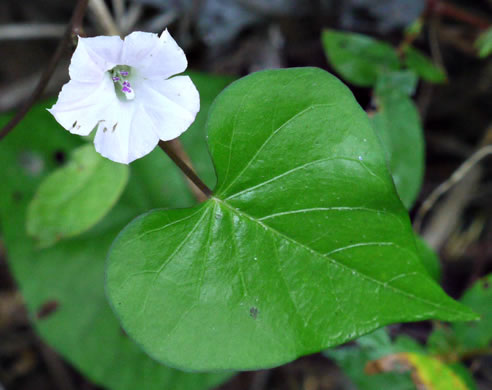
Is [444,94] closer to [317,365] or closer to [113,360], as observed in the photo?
[317,365]

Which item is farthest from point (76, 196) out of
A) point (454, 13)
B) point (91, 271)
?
point (454, 13)

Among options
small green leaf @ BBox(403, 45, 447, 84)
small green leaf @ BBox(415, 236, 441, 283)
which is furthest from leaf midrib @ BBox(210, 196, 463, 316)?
small green leaf @ BBox(403, 45, 447, 84)

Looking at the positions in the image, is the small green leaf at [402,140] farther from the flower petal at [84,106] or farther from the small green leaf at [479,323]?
the flower petal at [84,106]

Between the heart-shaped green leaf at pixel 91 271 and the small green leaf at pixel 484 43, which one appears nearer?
the small green leaf at pixel 484 43

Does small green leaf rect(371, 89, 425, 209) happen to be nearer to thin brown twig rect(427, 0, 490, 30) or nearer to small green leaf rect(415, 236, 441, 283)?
small green leaf rect(415, 236, 441, 283)

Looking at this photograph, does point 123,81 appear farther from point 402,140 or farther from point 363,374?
point 363,374

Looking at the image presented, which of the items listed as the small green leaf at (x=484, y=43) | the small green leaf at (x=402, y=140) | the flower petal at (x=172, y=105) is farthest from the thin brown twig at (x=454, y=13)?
the flower petal at (x=172, y=105)

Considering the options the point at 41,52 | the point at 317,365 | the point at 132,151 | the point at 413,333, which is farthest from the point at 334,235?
the point at 41,52
